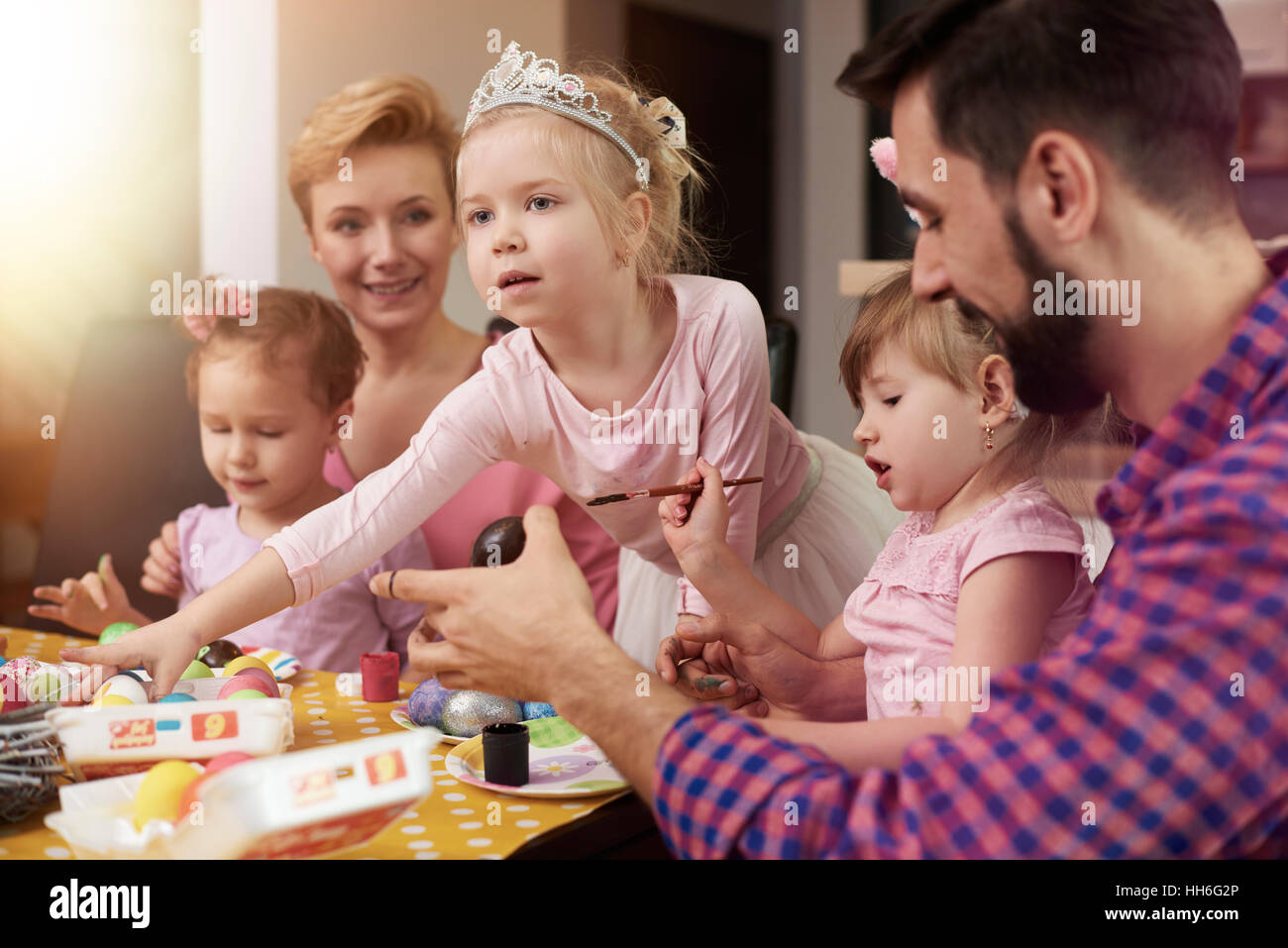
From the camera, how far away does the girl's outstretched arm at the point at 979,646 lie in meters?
0.94

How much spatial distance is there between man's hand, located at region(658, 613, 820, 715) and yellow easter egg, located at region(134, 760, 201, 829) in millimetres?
574

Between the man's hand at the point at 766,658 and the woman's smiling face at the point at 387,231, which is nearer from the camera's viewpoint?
the man's hand at the point at 766,658

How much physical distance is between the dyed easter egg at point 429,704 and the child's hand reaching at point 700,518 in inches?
11.1

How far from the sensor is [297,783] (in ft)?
2.34

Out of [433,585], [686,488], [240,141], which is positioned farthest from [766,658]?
[240,141]

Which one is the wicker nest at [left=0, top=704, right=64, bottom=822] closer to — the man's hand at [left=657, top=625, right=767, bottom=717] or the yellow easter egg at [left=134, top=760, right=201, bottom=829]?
the yellow easter egg at [left=134, top=760, right=201, bottom=829]

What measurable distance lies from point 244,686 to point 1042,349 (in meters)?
0.79

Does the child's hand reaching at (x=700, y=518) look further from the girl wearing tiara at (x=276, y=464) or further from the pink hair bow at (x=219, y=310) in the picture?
the pink hair bow at (x=219, y=310)

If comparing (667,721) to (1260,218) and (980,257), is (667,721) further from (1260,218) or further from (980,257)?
(1260,218)

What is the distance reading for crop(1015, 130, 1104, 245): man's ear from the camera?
79cm

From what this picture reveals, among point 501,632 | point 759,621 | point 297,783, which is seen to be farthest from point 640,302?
point 297,783

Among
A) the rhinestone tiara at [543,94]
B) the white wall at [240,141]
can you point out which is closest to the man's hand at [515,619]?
the rhinestone tiara at [543,94]

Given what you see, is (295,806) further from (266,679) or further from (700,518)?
(700,518)
